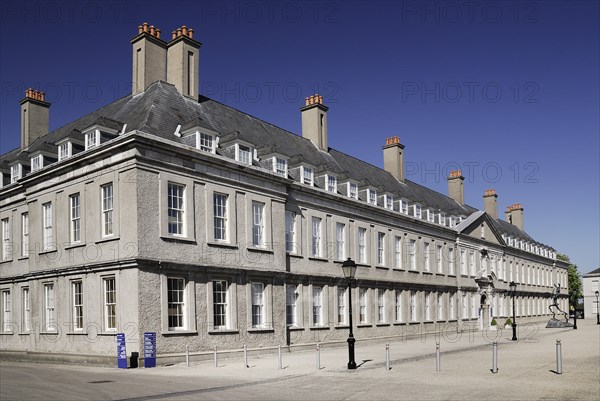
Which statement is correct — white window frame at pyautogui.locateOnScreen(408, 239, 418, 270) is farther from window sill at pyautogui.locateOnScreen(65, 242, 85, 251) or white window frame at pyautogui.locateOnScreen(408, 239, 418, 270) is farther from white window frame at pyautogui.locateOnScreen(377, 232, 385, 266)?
window sill at pyautogui.locateOnScreen(65, 242, 85, 251)

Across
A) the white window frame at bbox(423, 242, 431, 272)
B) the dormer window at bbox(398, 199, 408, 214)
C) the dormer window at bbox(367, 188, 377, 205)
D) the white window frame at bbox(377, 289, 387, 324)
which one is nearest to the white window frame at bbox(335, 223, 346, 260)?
the dormer window at bbox(367, 188, 377, 205)

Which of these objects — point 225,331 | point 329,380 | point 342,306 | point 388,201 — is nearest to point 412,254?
point 388,201

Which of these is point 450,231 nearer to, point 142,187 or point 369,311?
point 369,311

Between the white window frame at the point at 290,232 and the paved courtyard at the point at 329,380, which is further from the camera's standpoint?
the white window frame at the point at 290,232

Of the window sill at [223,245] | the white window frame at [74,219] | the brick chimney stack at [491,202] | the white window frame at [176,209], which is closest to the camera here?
the white window frame at [176,209]

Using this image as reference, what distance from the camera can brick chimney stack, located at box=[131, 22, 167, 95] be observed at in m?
32.0

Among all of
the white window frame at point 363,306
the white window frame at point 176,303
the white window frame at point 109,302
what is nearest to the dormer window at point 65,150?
the white window frame at point 109,302

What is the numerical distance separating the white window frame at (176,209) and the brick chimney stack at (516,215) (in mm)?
71777

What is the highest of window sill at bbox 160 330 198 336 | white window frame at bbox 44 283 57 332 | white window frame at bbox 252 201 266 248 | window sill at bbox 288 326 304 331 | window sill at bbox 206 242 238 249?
white window frame at bbox 252 201 266 248

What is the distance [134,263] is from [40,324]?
8.90m

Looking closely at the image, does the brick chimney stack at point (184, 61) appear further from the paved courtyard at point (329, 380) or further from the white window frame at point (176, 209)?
the paved courtyard at point (329, 380)

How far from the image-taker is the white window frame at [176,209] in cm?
2761

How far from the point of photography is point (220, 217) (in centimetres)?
3000

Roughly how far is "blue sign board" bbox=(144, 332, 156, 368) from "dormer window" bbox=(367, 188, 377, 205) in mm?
21802
